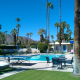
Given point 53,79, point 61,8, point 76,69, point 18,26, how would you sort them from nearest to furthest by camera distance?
1. point 53,79
2. point 76,69
3. point 61,8
4. point 18,26

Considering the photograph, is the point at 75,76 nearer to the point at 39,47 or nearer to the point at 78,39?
the point at 78,39

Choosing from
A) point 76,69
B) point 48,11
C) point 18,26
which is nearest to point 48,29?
point 48,11

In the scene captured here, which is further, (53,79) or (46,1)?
(46,1)

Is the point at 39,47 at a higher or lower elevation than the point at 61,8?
lower

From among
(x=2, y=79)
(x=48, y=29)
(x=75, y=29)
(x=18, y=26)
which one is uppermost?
(x=18, y=26)

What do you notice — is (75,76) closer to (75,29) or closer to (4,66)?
(75,29)

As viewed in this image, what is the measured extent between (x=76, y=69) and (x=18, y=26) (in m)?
48.3

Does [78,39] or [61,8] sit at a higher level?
[61,8]

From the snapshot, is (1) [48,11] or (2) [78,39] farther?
(1) [48,11]

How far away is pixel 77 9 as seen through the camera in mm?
6453

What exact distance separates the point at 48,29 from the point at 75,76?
2819cm

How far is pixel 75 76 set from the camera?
239 inches

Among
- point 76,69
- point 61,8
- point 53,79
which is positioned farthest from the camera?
point 61,8

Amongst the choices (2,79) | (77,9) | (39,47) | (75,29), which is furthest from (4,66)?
(39,47)
